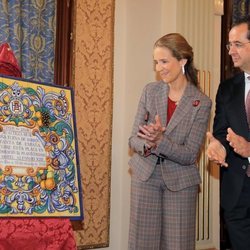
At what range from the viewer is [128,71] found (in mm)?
3803

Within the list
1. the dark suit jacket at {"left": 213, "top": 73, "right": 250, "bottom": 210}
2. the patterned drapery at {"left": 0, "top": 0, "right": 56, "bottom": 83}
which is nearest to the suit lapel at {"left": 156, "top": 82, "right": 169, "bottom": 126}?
the dark suit jacket at {"left": 213, "top": 73, "right": 250, "bottom": 210}

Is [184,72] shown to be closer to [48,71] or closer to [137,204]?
[137,204]

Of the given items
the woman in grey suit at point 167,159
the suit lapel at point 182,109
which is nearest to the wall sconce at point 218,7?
the woman in grey suit at point 167,159

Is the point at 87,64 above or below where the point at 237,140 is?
above

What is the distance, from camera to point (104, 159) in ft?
12.1

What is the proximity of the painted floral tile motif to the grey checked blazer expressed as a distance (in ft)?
1.49

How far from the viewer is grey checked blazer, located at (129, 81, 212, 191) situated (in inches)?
101

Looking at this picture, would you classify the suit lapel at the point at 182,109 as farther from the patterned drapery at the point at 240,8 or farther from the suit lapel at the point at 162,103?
the patterned drapery at the point at 240,8

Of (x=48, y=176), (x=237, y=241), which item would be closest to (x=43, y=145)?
(x=48, y=176)

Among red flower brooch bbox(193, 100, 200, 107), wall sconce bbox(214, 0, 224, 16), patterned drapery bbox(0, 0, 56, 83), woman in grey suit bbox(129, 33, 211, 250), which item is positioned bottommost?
woman in grey suit bbox(129, 33, 211, 250)

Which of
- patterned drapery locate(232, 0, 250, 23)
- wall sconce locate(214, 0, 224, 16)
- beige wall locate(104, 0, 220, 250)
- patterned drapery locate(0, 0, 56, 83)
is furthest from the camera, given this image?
patterned drapery locate(232, 0, 250, 23)

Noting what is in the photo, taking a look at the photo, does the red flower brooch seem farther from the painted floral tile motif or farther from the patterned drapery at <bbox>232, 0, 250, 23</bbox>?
the patterned drapery at <bbox>232, 0, 250, 23</bbox>

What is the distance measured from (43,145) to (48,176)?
16 cm

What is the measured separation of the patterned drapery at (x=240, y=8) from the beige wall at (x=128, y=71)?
2.13ft
